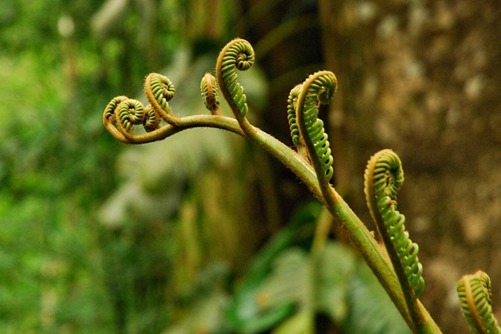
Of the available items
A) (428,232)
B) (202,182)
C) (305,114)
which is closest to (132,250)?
(202,182)

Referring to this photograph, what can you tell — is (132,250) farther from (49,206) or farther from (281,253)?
(281,253)

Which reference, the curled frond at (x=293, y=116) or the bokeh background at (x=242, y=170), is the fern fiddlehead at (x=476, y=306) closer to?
the curled frond at (x=293, y=116)

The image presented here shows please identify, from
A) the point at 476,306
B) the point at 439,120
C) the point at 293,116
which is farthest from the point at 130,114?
the point at 439,120

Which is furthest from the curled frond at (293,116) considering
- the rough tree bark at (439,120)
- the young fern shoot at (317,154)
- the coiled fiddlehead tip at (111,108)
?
the rough tree bark at (439,120)

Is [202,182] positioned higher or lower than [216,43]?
lower

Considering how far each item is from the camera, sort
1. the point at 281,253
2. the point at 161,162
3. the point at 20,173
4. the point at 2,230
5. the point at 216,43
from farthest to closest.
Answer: the point at 2,230 < the point at 20,173 < the point at 216,43 < the point at 161,162 < the point at 281,253

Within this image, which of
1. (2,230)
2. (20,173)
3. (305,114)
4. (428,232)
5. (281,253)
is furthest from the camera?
(2,230)

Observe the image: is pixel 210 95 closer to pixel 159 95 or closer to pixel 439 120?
pixel 159 95
